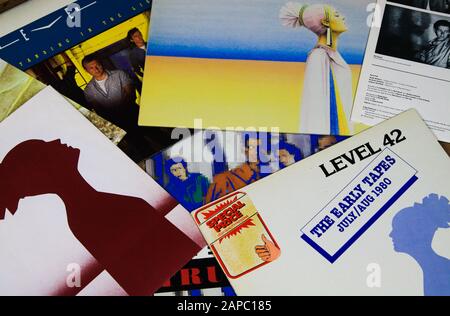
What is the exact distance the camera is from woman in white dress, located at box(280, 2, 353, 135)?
2.63ft

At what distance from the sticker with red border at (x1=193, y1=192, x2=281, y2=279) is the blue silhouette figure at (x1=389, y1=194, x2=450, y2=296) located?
19cm

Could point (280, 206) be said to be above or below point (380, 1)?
below

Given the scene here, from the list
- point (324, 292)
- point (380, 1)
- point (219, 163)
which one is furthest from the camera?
point (380, 1)

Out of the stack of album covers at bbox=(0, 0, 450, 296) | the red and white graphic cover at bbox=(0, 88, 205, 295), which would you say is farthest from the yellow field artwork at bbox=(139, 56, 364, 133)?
the red and white graphic cover at bbox=(0, 88, 205, 295)

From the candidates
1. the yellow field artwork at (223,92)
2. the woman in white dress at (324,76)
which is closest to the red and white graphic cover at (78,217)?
the yellow field artwork at (223,92)

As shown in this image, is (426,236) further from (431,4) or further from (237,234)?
(431,4)

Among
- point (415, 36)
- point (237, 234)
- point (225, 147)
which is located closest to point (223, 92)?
point (225, 147)

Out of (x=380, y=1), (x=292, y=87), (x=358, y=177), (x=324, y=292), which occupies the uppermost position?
(x=380, y=1)

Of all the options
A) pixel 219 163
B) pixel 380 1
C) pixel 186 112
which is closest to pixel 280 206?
pixel 219 163

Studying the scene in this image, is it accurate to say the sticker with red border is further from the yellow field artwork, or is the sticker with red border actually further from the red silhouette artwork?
the yellow field artwork

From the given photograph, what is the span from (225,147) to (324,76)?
0.22m

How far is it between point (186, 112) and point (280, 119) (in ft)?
0.53

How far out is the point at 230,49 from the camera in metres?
0.85

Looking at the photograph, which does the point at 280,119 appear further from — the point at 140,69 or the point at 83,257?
the point at 83,257
